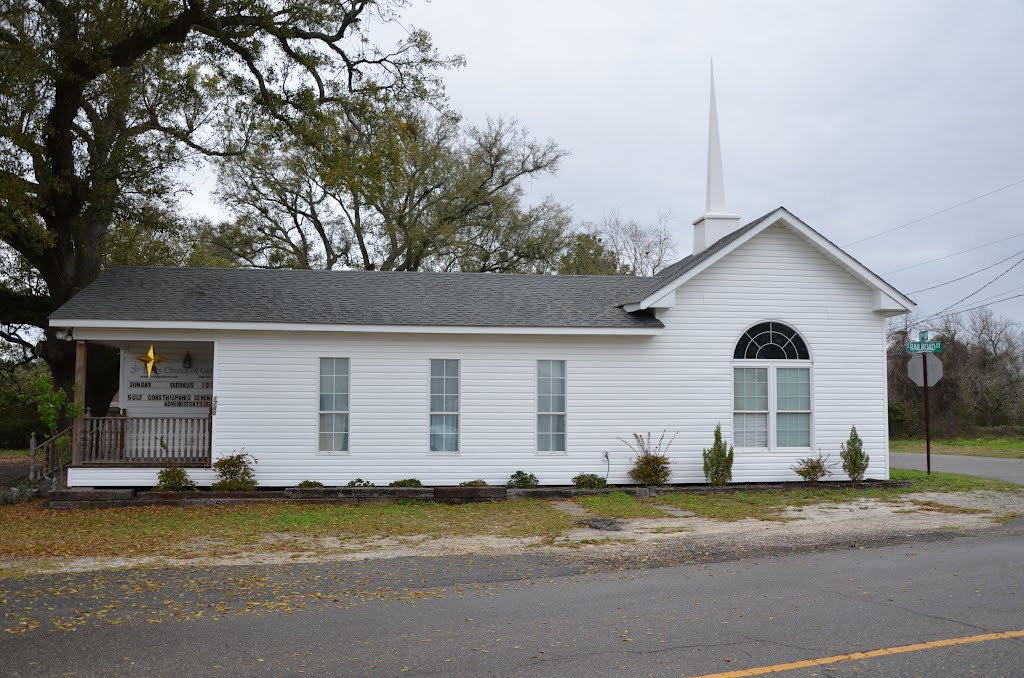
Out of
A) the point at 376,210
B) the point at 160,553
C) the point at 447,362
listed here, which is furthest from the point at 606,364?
the point at 376,210

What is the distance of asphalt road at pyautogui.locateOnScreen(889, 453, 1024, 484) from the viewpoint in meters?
21.4

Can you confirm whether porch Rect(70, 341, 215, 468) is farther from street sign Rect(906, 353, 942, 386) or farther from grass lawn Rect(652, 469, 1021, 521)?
street sign Rect(906, 353, 942, 386)

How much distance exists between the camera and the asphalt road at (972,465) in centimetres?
2139

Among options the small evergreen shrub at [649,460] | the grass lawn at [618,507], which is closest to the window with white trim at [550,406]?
the small evergreen shrub at [649,460]

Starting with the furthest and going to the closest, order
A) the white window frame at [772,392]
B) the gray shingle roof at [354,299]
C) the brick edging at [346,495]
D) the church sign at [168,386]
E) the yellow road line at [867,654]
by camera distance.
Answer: the church sign at [168,386] < the white window frame at [772,392] < the gray shingle roof at [354,299] < the brick edging at [346,495] < the yellow road line at [867,654]

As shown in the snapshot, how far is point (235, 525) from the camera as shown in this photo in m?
13.4

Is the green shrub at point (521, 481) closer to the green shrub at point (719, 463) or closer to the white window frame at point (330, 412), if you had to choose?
the white window frame at point (330, 412)

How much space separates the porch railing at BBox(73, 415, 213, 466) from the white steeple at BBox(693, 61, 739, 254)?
12.2m

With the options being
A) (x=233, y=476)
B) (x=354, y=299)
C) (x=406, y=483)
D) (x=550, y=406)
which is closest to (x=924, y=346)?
(x=550, y=406)

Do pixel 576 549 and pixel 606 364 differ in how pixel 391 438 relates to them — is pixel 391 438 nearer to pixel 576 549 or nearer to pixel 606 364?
pixel 606 364

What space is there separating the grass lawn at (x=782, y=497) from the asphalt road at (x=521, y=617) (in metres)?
4.05

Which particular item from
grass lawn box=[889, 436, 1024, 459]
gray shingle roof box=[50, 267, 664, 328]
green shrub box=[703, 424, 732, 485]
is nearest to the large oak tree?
gray shingle roof box=[50, 267, 664, 328]

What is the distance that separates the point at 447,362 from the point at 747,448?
620 centimetres

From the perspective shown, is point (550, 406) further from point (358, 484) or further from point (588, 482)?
point (358, 484)
